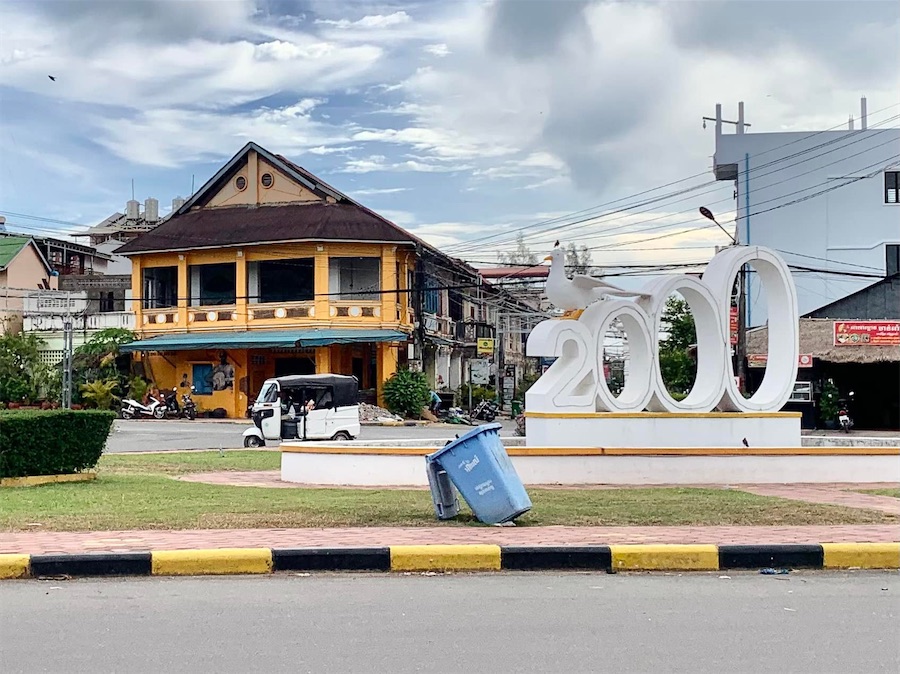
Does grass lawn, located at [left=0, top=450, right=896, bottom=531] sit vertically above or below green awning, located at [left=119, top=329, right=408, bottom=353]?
below

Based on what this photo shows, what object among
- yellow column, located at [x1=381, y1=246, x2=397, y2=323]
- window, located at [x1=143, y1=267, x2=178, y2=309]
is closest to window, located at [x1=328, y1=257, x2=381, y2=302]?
yellow column, located at [x1=381, y1=246, x2=397, y2=323]

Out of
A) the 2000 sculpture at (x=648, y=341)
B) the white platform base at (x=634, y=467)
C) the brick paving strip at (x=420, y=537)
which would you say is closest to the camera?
the brick paving strip at (x=420, y=537)

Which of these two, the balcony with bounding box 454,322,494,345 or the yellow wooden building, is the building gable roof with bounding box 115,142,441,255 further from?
the balcony with bounding box 454,322,494,345

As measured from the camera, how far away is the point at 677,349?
41.5 m

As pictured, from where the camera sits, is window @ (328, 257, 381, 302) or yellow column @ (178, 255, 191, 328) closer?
window @ (328, 257, 381, 302)

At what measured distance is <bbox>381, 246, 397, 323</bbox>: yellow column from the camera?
37219 millimetres

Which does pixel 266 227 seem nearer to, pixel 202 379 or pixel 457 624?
pixel 202 379

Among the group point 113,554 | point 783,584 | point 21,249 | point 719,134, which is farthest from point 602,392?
point 21,249

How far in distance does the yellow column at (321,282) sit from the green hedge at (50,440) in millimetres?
23097

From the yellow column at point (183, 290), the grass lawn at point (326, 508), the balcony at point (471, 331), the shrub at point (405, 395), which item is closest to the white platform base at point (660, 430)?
the grass lawn at point (326, 508)

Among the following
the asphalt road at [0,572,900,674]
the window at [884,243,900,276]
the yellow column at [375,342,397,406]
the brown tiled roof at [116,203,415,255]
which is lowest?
the asphalt road at [0,572,900,674]

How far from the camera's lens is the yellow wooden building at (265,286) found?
3678 cm

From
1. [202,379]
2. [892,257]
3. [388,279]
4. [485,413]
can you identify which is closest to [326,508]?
[388,279]

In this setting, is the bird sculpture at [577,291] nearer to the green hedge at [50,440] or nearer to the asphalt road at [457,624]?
the green hedge at [50,440]
